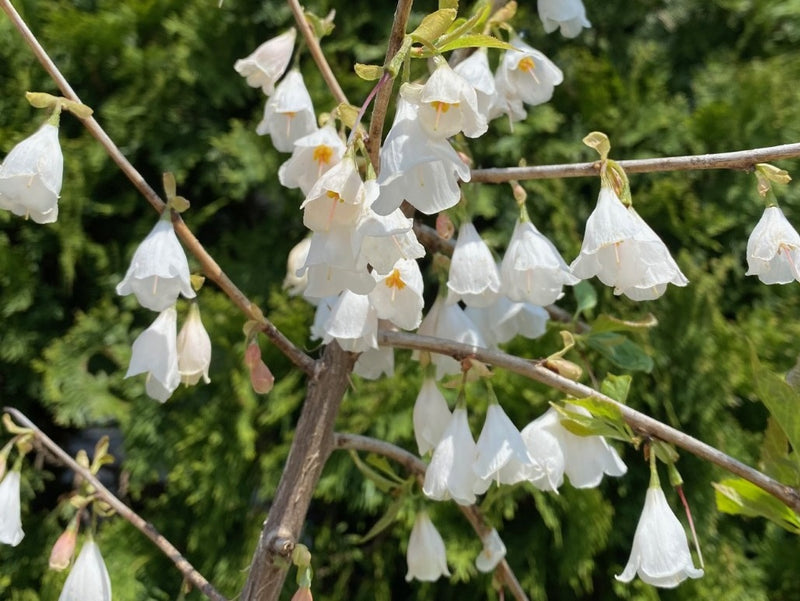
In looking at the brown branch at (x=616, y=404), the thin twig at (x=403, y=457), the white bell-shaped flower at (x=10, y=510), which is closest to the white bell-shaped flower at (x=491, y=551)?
the thin twig at (x=403, y=457)

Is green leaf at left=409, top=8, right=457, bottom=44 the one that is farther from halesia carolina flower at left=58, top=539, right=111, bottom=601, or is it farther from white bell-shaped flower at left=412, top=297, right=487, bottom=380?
halesia carolina flower at left=58, top=539, right=111, bottom=601

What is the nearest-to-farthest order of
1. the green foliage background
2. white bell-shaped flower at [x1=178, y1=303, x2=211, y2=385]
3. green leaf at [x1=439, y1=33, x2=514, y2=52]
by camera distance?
green leaf at [x1=439, y1=33, x2=514, y2=52] < white bell-shaped flower at [x1=178, y1=303, x2=211, y2=385] < the green foliage background

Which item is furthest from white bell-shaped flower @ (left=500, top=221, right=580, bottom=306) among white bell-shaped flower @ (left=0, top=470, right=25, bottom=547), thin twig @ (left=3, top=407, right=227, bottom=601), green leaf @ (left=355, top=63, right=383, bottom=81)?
white bell-shaped flower @ (left=0, top=470, right=25, bottom=547)

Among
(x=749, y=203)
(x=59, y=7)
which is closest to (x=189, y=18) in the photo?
(x=59, y=7)

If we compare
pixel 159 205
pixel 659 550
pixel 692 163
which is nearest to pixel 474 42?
pixel 692 163

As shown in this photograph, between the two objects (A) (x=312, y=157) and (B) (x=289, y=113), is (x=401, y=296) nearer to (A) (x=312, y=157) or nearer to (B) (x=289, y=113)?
(A) (x=312, y=157)

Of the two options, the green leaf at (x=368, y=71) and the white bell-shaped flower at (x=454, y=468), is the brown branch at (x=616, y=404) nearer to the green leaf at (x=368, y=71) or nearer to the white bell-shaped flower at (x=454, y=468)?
the white bell-shaped flower at (x=454, y=468)
